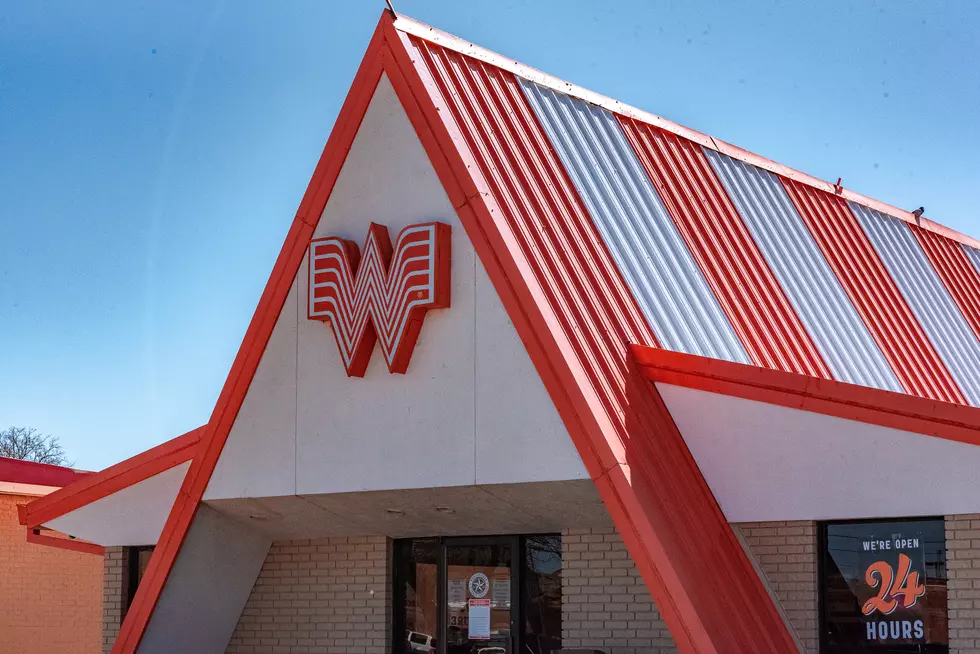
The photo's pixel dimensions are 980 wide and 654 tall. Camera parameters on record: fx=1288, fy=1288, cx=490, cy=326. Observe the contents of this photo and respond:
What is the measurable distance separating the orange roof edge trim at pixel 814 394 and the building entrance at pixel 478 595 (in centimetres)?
331

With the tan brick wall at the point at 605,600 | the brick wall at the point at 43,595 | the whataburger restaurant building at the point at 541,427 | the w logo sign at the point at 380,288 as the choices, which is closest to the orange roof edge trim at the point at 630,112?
the whataburger restaurant building at the point at 541,427

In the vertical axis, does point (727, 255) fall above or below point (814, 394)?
above

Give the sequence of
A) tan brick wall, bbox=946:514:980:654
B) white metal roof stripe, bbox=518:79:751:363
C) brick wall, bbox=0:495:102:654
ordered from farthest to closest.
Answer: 1. brick wall, bbox=0:495:102:654
2. white metal roof stripe, bbox=518:79:751:363
3. tan brick wall, bbox=946:514:980:654

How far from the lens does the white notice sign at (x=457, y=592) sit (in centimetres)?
1596

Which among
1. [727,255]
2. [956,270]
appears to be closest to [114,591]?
[727,255]

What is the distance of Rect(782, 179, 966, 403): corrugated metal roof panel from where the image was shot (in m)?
16.9

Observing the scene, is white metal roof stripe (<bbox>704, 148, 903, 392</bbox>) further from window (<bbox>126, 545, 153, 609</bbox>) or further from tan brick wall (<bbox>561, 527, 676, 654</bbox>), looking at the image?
window (<bbox>126, 545, 153, 609</bbox>)

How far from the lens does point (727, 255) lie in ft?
51.1

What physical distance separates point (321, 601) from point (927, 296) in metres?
9.85

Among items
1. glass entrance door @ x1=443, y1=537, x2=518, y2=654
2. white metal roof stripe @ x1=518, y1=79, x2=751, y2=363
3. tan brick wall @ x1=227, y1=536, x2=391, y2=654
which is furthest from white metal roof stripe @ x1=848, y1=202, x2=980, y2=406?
tan brick wall @ x1=227, y1=536, x2=391, y2=654

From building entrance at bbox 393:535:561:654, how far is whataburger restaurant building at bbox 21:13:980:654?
37mm

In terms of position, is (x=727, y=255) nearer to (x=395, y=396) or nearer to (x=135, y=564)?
(x=395, y=396)

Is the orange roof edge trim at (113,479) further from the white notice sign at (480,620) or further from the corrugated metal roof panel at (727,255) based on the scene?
the corrugated metal roof panel at (727,255)

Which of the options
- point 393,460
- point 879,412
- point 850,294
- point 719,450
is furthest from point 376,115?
point 850,294
